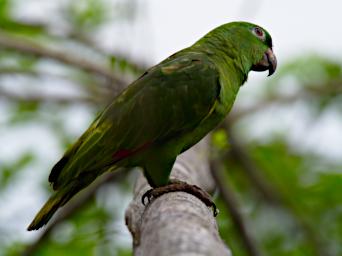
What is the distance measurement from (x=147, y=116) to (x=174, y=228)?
1476 millimetres

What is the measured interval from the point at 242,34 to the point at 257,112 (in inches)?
89.2

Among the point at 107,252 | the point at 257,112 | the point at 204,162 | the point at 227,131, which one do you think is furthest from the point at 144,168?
the point at 257,112

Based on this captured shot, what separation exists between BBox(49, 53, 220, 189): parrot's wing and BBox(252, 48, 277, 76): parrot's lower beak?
0.56 m

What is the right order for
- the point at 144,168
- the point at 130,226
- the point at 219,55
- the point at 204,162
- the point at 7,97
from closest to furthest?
the point at 130,226 < the point at 144,168 < the point at 219,55 < the point at 204,162 < the point at 7,97

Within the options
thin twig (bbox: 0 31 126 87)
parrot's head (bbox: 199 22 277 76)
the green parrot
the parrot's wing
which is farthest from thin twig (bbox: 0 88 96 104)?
the parrot's wing

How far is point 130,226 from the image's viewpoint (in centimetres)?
315

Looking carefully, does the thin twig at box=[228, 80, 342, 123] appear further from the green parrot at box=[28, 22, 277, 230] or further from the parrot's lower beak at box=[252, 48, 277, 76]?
the green parrot at box=[28, 22, 277, 230]

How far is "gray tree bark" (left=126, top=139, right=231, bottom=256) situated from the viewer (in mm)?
2107

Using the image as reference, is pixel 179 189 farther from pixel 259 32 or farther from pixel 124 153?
pixel 259 32

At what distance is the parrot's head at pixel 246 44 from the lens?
4271mm

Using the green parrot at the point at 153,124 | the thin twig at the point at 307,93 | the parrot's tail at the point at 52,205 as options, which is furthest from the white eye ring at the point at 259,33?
the thin twig at the point at 307,93

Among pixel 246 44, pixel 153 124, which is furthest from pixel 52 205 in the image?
pixel 246 44

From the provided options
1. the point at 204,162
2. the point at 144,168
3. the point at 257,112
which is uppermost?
the point at 144,168

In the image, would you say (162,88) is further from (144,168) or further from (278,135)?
(278,135)
